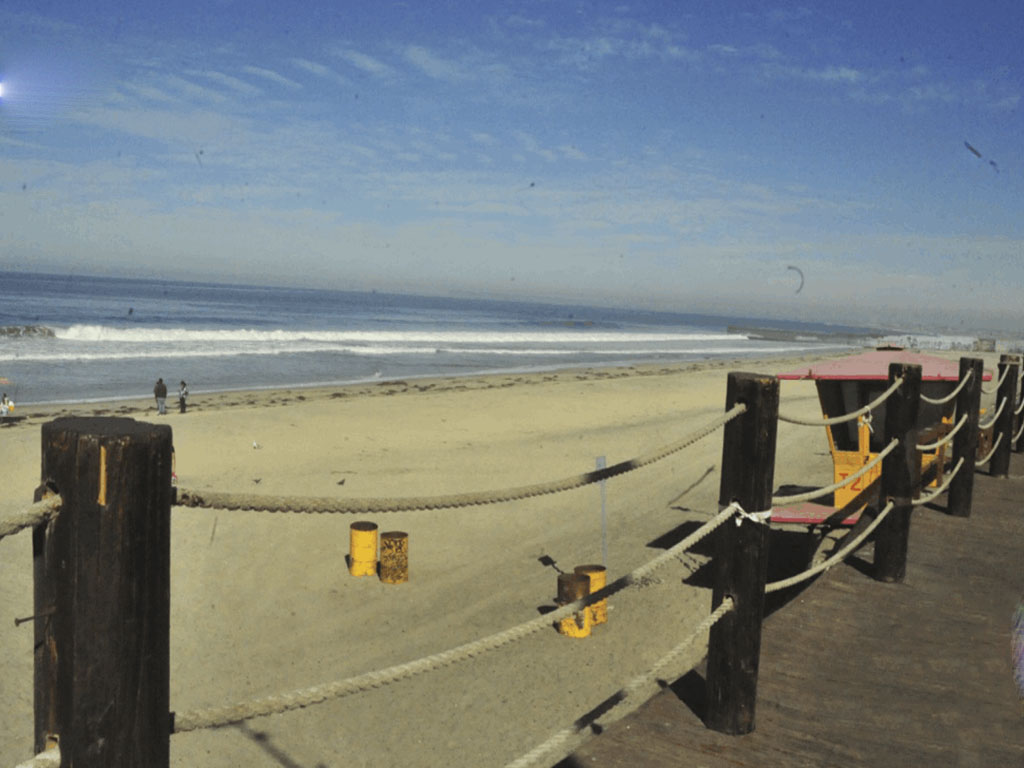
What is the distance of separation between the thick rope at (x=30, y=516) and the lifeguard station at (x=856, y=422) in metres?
8.25

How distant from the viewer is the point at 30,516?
135 centimetres

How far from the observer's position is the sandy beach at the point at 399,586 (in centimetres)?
647

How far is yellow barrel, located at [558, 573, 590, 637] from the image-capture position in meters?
7.75

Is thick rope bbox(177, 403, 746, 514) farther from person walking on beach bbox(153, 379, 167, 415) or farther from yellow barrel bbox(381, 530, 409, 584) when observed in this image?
person walking on beach bbox(153, 379, 167, 415)

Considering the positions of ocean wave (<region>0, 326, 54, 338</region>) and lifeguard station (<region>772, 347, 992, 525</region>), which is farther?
ocean wave (<region>0, 326, 54, 338</region>)

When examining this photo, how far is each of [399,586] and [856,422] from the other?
218 inches

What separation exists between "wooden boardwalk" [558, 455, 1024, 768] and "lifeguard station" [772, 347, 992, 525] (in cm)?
327

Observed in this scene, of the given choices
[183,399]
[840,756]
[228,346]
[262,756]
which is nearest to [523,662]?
[262,756]

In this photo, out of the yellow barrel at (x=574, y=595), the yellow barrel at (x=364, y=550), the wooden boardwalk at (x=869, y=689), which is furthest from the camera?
the yellow barrel at (x=364, y=550)

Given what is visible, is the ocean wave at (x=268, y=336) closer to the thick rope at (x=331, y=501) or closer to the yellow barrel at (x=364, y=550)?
the yellow barrel at (x=364, y=550)

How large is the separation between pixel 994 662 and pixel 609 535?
25.8ft

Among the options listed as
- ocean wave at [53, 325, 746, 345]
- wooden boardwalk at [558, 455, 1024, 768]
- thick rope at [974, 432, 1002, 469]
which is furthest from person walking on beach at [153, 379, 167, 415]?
ocean wave at [53, 325, 746, 345]

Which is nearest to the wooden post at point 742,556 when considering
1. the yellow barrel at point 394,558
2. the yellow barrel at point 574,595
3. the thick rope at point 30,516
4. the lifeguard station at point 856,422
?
the thick rope at point 30,516

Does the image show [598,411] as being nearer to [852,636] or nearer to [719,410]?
[719,410]
